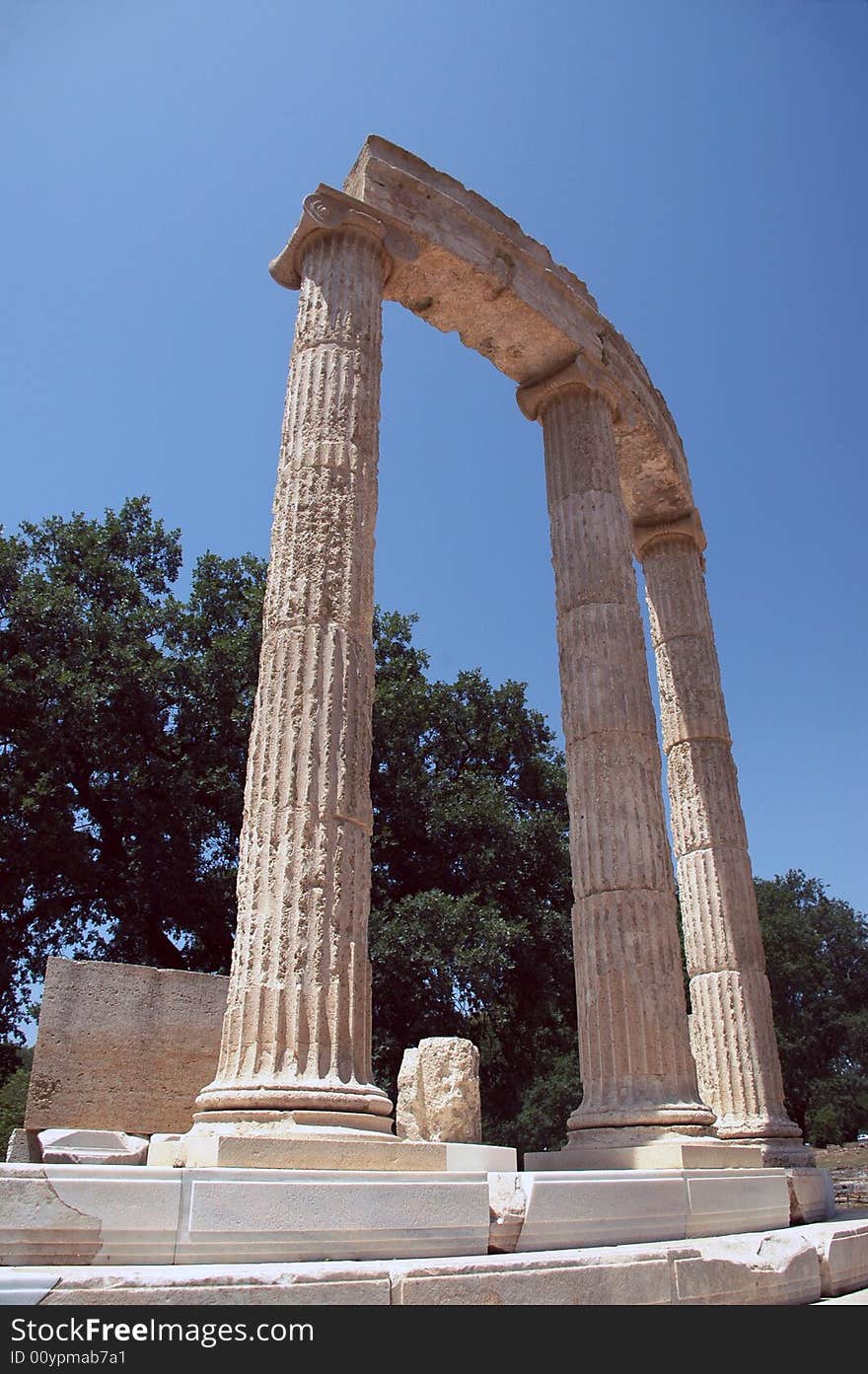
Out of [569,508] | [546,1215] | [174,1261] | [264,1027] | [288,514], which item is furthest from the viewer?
[569,508]

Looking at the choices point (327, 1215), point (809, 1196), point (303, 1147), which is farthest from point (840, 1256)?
point (327, 1215)

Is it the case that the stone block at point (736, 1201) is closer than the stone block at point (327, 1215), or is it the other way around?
the stone block at point (327, 1215)

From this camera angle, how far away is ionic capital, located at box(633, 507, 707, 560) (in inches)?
540

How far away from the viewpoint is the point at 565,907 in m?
20.9

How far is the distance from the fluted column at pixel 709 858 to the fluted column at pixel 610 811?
7.63 ft

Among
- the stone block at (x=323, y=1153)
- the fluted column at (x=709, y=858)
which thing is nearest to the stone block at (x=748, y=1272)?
the stone block at (x=323, y=1153)

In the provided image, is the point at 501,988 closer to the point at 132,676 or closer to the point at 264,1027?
the point at 132,676

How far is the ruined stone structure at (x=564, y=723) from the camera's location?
21.0 feet

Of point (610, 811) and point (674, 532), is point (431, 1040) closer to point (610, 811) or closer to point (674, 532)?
point (610, 811)

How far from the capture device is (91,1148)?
7090mm

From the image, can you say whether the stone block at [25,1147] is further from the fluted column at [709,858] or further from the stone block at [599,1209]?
the fluted column at [709,858]

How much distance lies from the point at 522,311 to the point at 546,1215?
9381 millimetres

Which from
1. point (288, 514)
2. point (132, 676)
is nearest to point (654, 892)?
point (288, 514)

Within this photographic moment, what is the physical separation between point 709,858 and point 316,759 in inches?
259
